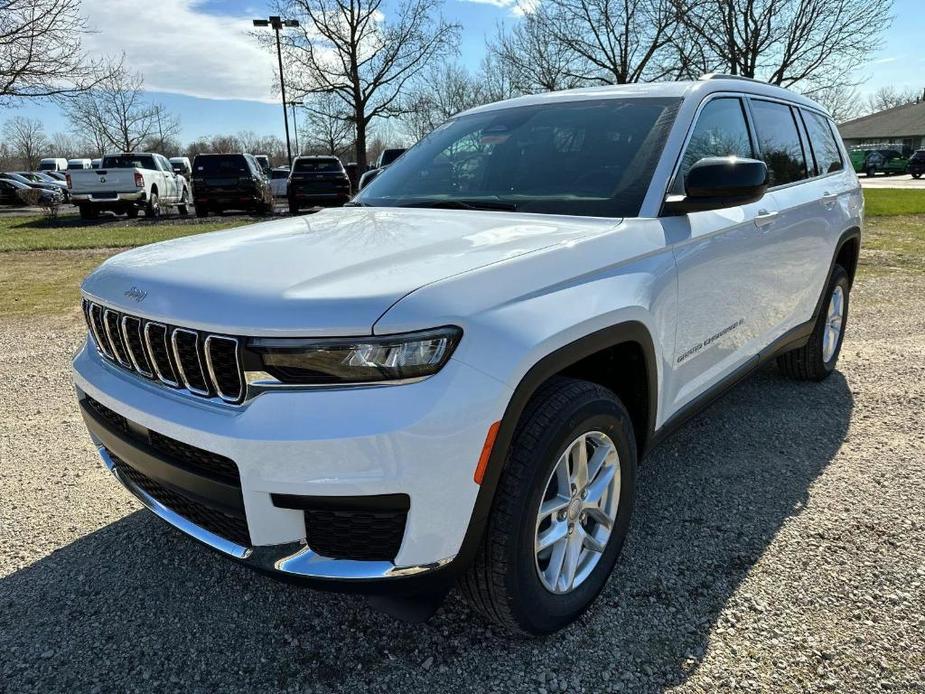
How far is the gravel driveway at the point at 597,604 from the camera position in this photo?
2113mm

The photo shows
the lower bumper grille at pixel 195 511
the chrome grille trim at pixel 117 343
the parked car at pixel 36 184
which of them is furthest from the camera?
the parked car at pixel 36 184

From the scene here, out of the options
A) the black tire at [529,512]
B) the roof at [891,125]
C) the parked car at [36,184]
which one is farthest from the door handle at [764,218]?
the roof at [891,125]

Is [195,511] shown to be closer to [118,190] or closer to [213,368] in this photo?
[213,368]

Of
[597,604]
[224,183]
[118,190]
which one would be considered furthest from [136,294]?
[118,190]

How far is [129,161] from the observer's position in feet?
68.4

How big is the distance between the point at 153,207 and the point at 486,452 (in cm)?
2049

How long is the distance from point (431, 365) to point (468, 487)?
1.13 ft

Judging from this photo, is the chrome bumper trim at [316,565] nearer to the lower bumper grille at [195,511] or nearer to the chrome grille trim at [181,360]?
the lower bumper grille at [195,511]

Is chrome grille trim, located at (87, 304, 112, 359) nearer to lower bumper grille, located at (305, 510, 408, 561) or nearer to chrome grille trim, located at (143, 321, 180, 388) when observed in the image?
chrome grille trim, located at (143, 321, 180, 388)

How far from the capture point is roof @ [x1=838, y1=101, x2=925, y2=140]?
69.5 metres

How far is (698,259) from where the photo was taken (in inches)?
107

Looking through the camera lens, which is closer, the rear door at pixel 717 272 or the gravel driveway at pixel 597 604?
the gravel driveway at pixel 597 604

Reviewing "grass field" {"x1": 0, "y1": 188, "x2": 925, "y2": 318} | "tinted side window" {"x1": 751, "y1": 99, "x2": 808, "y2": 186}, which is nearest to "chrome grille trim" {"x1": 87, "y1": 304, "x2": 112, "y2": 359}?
"tinted side window" {"x1": 751, "y1": 99, "x2": 808, "y2": 186}

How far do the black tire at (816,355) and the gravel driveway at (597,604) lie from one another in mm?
912
